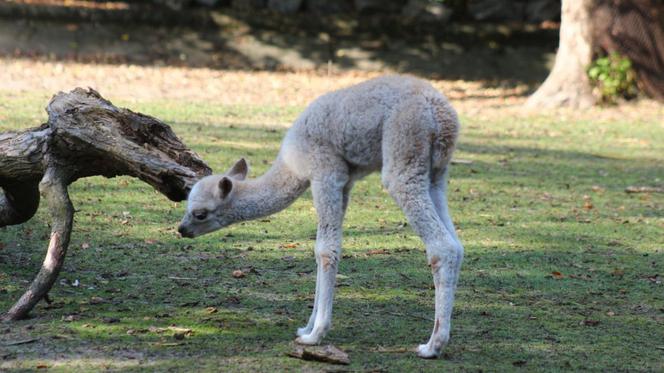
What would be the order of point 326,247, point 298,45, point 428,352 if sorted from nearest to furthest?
1. point 428,352
2. point 326,247
3. point 298,45

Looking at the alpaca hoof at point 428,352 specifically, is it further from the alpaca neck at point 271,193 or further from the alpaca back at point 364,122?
the alpaca neck at point 271,193

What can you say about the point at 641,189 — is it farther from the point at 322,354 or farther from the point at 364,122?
the point at 322,354

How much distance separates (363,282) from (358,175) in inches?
69.9

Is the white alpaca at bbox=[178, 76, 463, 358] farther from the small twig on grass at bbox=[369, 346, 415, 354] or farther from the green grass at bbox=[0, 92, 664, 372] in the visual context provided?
the green grass at bbox=[0, 92, 664, 372]

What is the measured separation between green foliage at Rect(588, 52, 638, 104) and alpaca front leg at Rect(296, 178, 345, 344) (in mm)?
15263

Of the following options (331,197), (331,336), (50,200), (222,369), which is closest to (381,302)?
(331,336)

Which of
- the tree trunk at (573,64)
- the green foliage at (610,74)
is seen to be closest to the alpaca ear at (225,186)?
the tree trunk at (573,64)

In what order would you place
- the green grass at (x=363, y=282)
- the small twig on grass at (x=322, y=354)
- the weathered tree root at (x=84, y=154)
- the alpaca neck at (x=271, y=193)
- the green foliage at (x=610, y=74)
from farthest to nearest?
the green foliage at (x=610, y=74), the weathered tree root at (x=84, y=154), the alpaca neck at (x=271, y=193), the green grass at (x=363, y=282), the small twig on grass at (x=322, y=354)

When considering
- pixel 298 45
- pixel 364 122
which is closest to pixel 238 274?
pixel 364 122

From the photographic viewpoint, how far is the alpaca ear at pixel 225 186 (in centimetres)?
640

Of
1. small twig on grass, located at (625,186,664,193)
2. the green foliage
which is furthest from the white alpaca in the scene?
the green foliage

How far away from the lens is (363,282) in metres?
8.11

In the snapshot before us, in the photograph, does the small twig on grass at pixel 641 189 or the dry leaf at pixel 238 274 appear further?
the small twig on grass at pixel 641 189

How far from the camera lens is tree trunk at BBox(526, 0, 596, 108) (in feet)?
67.2
